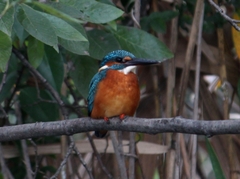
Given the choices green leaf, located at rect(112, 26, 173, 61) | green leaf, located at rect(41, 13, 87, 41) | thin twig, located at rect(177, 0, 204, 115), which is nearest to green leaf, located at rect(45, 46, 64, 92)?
green leaf, located at rect(112, 26, 173, 61)

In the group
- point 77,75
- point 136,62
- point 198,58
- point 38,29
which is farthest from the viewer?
point 198,58

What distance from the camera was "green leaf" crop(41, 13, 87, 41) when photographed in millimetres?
1443

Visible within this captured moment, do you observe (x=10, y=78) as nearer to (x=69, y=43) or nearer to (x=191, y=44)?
(x=69, y=43)

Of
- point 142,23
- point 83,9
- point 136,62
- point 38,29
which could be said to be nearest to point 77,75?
point 136,62

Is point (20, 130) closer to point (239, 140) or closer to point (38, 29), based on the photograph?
point (38, 29)

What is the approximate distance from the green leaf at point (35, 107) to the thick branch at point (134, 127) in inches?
34.6

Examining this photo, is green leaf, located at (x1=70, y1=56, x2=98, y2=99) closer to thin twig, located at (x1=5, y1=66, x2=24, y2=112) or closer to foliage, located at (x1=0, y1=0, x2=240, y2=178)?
foliage, located at (x1=0, y1=0, x2=240, y2=178)

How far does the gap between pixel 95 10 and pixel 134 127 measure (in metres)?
0.45

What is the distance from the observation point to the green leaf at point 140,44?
223 centimetres

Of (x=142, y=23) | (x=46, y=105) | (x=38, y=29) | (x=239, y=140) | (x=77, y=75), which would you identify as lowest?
(x=239, y=140)

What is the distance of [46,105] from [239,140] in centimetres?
110

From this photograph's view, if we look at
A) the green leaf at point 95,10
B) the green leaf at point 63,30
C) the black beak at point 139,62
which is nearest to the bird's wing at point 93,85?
the black beak at point 139,62

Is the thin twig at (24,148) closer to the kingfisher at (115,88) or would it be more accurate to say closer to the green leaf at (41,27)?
the kingfisher at (115,88)

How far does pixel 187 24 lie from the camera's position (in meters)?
2.88
